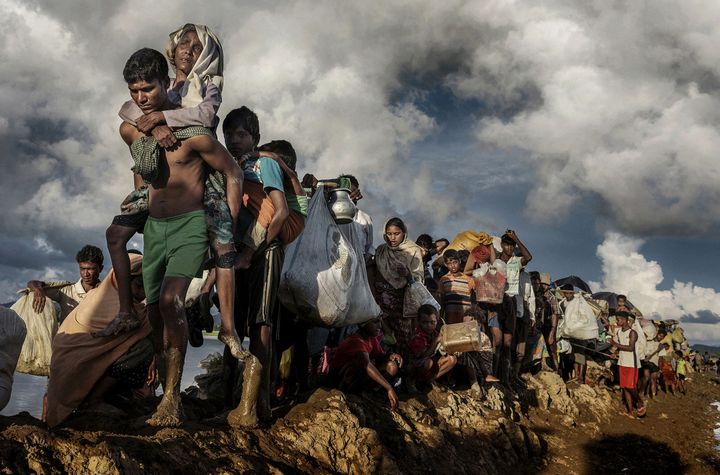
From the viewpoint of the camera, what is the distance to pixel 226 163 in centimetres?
302

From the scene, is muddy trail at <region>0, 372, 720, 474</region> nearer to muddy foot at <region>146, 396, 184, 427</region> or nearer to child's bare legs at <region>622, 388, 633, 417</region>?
muddy foot at <region>146, 396, 184, 427</region>

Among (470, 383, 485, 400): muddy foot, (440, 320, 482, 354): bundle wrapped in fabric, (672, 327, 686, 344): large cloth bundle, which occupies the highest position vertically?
(672, 327, 686, 344): large cloth bundle

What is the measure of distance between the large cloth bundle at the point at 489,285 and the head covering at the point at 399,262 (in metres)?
1.33

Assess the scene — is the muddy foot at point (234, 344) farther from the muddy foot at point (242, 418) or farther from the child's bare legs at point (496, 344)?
the child's bare legs at point (496, 344)

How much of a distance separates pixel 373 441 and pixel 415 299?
2497 mm

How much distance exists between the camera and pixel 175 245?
2.95 meters

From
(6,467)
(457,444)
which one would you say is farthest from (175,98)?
(457,444)

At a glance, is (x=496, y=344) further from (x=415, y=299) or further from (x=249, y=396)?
(x=249, y=396)

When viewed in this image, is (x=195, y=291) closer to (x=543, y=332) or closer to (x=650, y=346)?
(x=543, y=332)

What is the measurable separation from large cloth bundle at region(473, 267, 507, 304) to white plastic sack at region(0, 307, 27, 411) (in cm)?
543

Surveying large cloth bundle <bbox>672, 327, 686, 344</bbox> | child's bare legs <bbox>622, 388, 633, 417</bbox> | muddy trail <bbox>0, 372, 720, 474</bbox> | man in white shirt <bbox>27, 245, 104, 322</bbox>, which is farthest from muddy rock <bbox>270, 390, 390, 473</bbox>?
large cloth bundle <bbox>672, 327, 686, 344</bbox>

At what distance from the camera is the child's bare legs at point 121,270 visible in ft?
9.98

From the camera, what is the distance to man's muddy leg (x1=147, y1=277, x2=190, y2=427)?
2.85 meters

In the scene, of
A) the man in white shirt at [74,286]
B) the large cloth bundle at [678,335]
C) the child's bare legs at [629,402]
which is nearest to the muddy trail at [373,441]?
the child's bare legs at [629,402]
